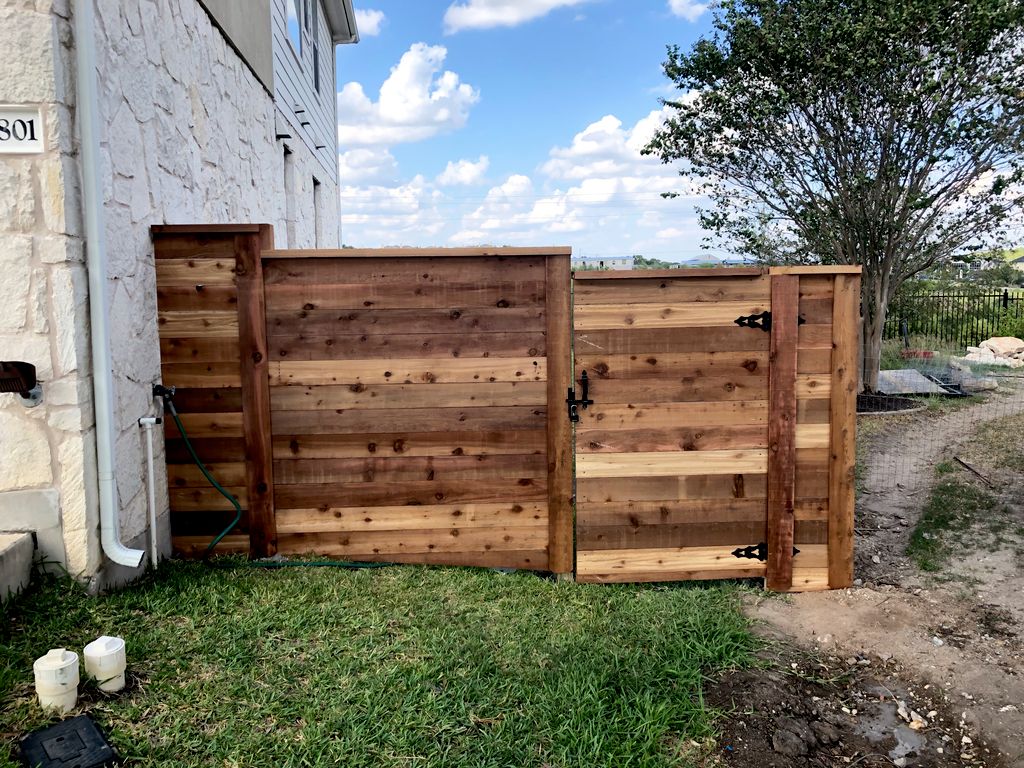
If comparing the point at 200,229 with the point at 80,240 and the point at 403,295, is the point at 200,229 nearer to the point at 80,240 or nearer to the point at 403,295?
the point at 80,240

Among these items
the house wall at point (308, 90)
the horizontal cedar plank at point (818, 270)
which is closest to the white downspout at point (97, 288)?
the horizontal cedar plank at point (818, 270)

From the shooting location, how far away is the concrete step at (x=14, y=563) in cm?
296

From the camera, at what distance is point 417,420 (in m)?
4.00

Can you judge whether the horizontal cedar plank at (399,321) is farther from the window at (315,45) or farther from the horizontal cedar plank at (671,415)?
the window at (315,45)

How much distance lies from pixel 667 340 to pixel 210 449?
8.06 feet

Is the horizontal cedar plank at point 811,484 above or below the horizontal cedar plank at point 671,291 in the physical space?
below

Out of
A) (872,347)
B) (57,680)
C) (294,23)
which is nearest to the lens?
(57,680)

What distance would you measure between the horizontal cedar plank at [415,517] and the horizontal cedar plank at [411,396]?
0.55 m

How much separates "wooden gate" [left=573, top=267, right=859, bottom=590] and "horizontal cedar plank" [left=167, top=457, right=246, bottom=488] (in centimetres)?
179

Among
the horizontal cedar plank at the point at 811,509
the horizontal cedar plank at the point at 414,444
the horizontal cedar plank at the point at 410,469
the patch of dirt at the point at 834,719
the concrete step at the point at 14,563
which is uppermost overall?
the horizontal cedar plank at the point at 414,444

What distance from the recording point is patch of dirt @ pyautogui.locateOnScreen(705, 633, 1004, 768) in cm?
270

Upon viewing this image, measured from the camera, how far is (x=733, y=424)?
4.00 m

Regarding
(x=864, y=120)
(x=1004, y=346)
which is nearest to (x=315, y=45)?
(x=864, y=120)

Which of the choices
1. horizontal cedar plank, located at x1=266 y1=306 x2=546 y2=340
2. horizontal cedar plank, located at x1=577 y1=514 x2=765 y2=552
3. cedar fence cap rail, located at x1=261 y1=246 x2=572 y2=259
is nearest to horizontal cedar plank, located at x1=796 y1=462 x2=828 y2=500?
horizontal cedar plank, located at x1=577 y1=514 x2=765 y2=552
